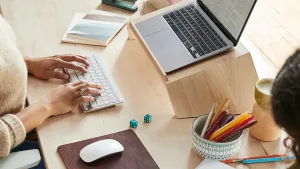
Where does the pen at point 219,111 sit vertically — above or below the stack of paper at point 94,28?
above

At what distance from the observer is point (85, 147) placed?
45.2 inches

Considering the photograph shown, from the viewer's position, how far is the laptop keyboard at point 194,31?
1.32 metres

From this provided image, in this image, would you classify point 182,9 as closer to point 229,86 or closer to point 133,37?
point 133,37

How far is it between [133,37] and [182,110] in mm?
418

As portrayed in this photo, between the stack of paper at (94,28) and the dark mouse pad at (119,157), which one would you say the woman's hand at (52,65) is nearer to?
the stack of paper at (94,28)

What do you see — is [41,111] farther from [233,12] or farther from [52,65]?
[233,12]

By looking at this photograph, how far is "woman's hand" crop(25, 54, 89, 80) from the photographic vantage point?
141 centimetres

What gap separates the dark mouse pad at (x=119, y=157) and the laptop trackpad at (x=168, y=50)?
23 centimetres

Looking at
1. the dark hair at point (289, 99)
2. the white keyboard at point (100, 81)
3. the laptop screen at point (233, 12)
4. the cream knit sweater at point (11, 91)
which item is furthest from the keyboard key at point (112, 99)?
the dark hair at point (289, 99)

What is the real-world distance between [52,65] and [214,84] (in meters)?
0.51

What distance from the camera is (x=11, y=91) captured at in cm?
126

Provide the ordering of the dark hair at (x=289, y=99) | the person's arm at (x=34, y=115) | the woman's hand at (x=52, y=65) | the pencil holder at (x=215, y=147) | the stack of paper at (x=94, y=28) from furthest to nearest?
Result: 1. the stack of paper at (x=94, y=28)
2. the woman's hand at (x=52, y=65)
3. the person's arm at (x=34, y=115)
4. the pencil holder at (x=215, y=147)
5. the dark hair at (x=289, y=99)

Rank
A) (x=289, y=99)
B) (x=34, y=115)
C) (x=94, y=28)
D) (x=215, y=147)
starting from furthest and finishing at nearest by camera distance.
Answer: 1. (x=94, y=28)
2. (x=34, y=115)
3. (x=215, y=147)
4. (x=289, y=99)

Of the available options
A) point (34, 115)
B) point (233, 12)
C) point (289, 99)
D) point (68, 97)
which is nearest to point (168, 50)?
point (233, 12)
